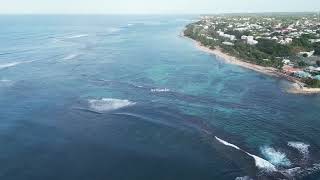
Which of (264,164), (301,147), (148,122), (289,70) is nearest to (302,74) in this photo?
(289,70)

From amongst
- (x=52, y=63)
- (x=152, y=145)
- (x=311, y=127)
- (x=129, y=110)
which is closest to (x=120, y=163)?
(x=152, y=145)

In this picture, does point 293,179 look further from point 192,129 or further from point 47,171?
point 47,171

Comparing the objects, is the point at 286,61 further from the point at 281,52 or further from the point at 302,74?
the point at 302,74

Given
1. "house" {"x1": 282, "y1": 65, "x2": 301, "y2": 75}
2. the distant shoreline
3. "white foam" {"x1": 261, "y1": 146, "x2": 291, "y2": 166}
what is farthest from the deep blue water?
"house" {"x1": 282, "y1": 65, "x2": 301, "y2": 75}

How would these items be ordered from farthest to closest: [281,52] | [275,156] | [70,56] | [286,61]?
[70,56] → [281,52] → [286,61] → [275,156]

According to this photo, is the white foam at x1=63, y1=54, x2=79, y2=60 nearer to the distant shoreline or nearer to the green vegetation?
the distant shoreline

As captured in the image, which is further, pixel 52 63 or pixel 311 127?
pixel 52 63

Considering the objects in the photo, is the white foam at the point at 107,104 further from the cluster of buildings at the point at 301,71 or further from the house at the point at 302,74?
the cluster of buildings at the point at 301,71
